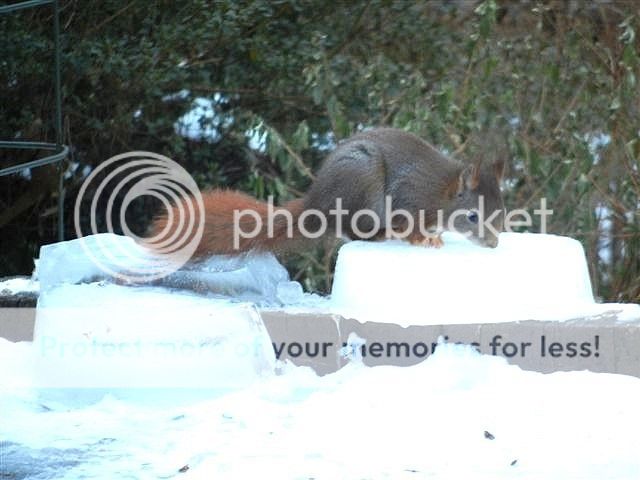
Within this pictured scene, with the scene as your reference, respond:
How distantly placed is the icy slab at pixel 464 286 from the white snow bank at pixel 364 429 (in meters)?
0.22

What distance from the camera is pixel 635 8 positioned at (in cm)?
571

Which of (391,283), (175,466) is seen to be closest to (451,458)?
(175,466)

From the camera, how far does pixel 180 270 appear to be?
131 inches

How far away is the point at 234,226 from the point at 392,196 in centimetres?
61

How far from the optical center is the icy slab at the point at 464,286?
3.03 meters

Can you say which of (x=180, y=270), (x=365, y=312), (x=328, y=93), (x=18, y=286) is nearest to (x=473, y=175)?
(x=365, y=312)

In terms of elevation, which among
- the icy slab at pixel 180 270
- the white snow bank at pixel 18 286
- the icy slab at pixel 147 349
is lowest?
the icy slab at pixel 147 349

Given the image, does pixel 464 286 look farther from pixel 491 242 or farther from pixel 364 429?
pixel 364 429

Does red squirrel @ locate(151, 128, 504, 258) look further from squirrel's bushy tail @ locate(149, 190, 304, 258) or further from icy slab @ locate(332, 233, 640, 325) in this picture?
icy slab @ locate(332, 233, 640, 325)

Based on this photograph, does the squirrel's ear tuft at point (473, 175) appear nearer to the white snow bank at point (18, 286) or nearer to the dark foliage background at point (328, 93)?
the dark foliage background at point (328, 93)

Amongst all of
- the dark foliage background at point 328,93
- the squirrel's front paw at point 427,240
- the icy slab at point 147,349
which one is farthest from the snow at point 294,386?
the dark foliage background at point 328,93

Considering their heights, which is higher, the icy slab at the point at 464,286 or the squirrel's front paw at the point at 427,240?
the squirrel's front paw at the point at 427,240

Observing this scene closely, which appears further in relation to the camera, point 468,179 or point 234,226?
point 468,179

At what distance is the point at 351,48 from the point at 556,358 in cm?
372
